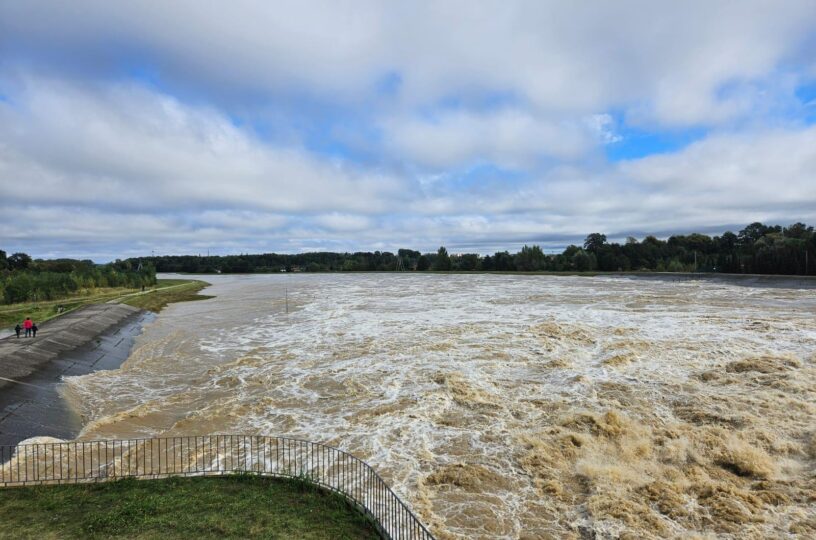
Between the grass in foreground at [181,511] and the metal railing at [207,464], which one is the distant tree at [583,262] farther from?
the grass in foreground at [181,511]

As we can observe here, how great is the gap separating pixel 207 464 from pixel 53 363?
16034 mm

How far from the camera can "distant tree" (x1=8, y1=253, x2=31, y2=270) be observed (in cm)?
9466

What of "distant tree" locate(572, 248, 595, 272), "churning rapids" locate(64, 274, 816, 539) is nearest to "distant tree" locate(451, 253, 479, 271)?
"distant tree" locate(572, 248, 595, 272)

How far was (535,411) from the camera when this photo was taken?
1480cm

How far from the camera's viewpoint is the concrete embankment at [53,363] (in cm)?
1405

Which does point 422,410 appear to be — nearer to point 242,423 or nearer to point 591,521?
point 242,423

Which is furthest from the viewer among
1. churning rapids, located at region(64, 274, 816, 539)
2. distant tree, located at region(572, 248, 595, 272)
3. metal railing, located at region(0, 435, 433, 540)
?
distant tree, located at region(572, 248, 595, 272)

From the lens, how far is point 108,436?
531 inches

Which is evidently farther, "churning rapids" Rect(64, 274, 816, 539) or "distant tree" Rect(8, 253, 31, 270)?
"distant tree" Rect(8, 253, 31, 270)

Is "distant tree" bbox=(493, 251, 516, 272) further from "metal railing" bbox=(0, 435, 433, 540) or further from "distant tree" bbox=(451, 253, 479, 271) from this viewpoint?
"metal railing" bbox=(0, 435, 433, 540)

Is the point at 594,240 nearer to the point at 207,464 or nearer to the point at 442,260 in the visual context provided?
the point at 442,260

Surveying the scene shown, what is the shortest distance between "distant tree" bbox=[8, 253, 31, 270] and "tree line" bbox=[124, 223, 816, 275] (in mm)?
82401

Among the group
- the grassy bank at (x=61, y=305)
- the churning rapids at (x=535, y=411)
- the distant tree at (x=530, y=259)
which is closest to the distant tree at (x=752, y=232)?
the distant tree at (x=530, y=259)

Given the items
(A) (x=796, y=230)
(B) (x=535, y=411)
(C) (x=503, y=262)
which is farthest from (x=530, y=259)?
(B) (x=535, y=411)
